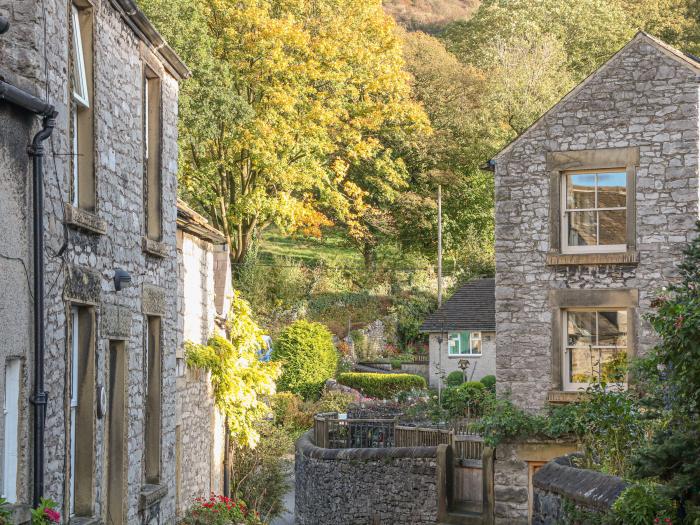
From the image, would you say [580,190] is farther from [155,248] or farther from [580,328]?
[155,248]

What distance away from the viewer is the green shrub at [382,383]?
37969mm

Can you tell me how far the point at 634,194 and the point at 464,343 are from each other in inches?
877

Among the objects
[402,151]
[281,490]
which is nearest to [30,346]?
[281,490]

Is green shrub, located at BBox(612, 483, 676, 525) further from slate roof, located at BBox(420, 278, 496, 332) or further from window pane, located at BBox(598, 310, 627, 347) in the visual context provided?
slate roof, located at BBox(420, 278, 496, 332)

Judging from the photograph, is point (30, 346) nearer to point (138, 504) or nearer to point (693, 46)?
point (138, 504)

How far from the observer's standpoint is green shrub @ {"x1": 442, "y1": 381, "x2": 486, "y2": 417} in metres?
29.5

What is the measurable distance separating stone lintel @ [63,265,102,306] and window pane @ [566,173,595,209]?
11388 millimetres

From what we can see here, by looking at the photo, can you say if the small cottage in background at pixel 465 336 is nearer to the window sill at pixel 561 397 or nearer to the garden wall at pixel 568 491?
the window sill at pixel 561 397

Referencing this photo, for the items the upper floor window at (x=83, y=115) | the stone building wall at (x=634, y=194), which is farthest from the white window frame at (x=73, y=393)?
the stone building wall at (x=634, y=194)

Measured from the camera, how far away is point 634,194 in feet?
63.1

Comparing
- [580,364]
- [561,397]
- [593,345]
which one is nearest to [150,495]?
[561,397]

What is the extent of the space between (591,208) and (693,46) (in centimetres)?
4052

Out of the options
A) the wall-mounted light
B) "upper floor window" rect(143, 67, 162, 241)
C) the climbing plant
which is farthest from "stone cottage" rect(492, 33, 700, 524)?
the wall-mounted light

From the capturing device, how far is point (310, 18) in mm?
40281
